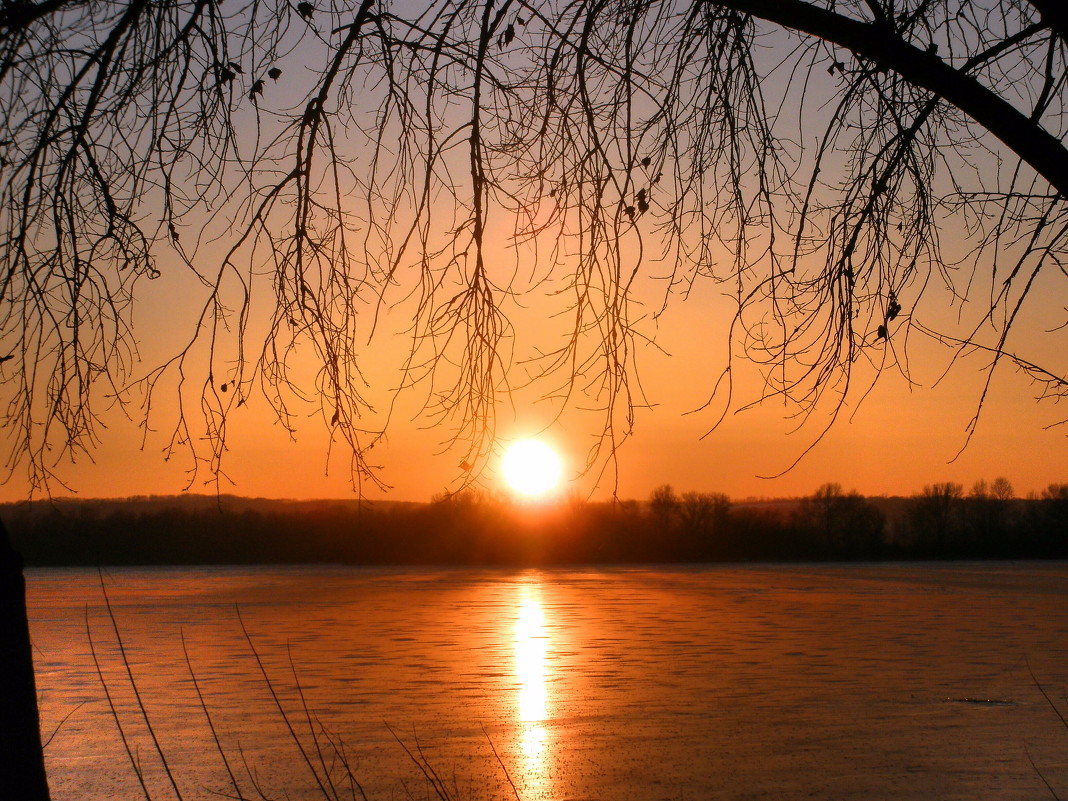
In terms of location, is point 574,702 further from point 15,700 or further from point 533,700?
point 15,700

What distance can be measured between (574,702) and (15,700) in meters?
10.8

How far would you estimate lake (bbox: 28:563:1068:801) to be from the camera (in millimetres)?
8969

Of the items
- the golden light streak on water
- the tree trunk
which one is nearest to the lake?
the golden light streak on water

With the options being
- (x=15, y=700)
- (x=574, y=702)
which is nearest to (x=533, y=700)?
(x=574, y=702)

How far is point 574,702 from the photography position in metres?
13.1

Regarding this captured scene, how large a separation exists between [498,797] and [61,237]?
19.8 feet

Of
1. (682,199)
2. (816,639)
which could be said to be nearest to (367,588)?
(816,639)

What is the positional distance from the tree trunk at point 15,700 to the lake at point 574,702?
460mm

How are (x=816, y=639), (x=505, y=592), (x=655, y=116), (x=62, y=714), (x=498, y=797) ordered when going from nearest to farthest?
1. (x=655, y=116)
2. (x=498, y=797)
3. (x=62, y=714)
4. (x=816, y=639)
5. (x=505, y=592)

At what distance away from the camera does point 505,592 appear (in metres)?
38.5

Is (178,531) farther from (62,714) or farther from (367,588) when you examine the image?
(62,714)

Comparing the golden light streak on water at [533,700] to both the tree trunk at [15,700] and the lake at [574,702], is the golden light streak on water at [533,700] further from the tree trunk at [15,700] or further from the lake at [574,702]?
the tree trunk at [15,700]

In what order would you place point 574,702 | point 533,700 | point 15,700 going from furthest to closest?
point 533,700 → point 574,702 → point 15,700

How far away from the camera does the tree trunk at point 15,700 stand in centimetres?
291
